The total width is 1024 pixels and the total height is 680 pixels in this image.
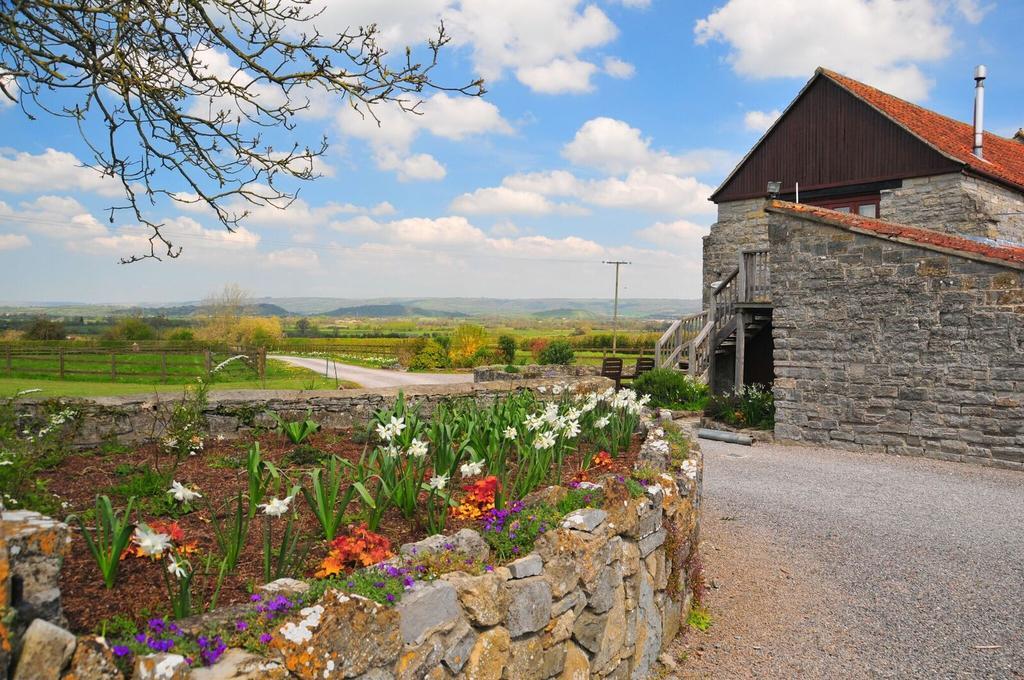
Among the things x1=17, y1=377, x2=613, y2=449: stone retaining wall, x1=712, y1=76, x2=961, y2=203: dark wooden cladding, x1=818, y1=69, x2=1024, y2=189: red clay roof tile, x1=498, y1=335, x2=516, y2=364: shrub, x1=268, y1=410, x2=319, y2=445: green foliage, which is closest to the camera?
x1=268, y1=410, x2=319, y2=445: green foliage

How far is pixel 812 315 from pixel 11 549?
437 inches

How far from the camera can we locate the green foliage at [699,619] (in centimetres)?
493

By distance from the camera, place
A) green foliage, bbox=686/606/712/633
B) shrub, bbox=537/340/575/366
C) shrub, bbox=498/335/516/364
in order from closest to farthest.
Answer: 1. green foliage, bbox=686/606/712/633
2. shrub, bbox=537/340/575/366
3. shrub, bbox=498/335/516/364

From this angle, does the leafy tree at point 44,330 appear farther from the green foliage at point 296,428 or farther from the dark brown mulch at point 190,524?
the dark brown mulch at point 190,524

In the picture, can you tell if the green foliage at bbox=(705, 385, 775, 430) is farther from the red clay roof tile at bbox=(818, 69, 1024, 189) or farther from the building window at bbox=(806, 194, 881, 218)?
the red clay roof tile at bbox=(818, 69, 1024, 189)

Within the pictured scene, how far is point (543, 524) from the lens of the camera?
11.6ft

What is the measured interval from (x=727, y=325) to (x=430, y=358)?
20210mm

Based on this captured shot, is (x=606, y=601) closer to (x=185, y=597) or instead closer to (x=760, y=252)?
(x=185, y=597)

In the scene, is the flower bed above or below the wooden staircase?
below

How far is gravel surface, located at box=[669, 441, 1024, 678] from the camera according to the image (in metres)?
4.45

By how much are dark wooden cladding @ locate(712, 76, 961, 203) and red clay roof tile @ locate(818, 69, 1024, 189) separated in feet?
0.64

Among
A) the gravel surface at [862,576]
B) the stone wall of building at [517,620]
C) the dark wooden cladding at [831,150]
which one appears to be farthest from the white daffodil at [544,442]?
the dark wooden cladding at [831,150]

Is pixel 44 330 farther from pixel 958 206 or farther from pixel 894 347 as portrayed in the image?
pixel 958 206

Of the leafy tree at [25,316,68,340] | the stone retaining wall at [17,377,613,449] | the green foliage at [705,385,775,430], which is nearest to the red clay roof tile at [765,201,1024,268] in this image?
the green foliage at [705,385,775,430]
